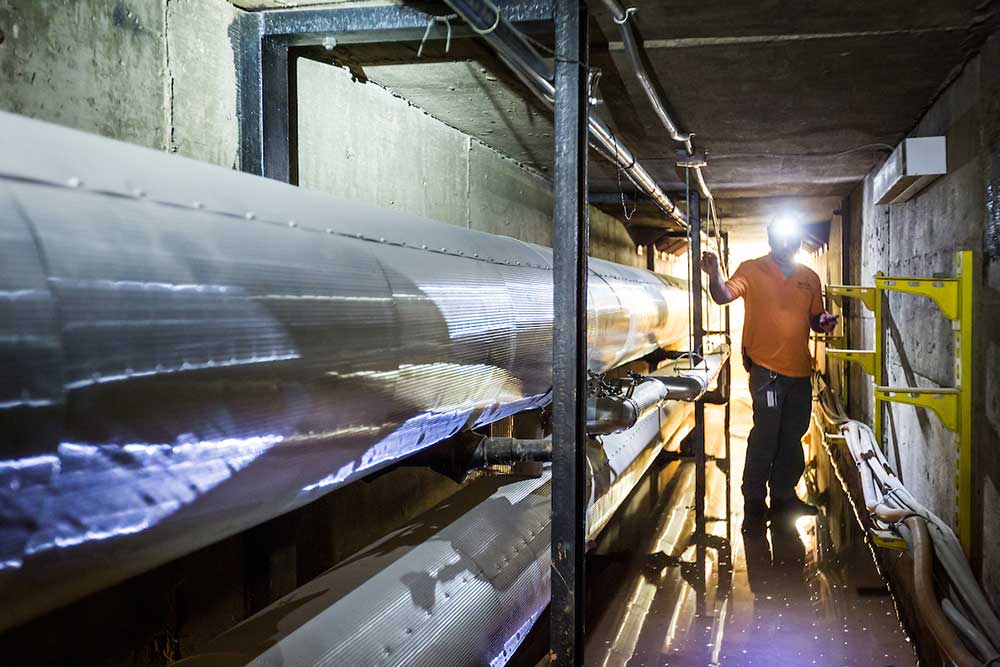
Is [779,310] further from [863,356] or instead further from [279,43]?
[279,43]

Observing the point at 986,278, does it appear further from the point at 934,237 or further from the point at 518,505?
the point at 518,505

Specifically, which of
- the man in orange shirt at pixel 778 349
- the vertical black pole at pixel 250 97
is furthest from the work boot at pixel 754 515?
the vertical black pole at pixel 250 97

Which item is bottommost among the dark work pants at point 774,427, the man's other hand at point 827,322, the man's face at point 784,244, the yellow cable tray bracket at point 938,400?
the dark work pants at point 774,427

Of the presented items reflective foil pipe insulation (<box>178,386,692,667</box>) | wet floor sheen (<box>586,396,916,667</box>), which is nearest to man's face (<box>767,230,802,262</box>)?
wet floor sheen (<box>586,396,916,667</box>)

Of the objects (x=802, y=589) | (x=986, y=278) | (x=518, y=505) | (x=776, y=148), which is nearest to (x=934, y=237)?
(x=986, y=278)

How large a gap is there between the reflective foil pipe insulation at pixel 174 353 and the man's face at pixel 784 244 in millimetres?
3144

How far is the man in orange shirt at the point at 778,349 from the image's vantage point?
398cm

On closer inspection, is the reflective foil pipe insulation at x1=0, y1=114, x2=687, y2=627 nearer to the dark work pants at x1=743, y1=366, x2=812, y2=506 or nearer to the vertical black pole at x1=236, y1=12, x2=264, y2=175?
the vertical black pole at x1=236, y1=12, x2=264, y2=175

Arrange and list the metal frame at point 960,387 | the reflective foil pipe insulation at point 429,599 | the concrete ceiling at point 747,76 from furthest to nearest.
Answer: the metal frame at point 960,387 < the concrete ceiling at point 747,76 < the reflective foil pipe insulation at point 429,599

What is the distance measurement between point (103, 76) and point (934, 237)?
107 inches

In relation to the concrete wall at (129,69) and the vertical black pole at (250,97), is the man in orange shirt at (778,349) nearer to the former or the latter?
the vertical black pole at (250,97)

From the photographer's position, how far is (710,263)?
3473 millimetres

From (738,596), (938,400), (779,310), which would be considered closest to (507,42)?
(938,400)

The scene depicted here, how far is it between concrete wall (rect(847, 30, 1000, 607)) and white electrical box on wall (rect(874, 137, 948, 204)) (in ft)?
0.12
